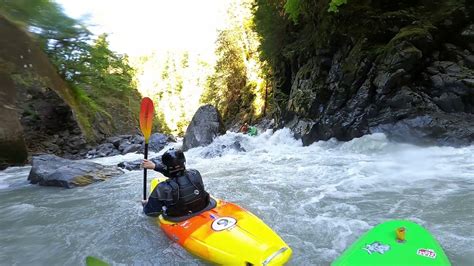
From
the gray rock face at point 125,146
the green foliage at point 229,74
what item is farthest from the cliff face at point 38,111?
the green foliage at point 229,74

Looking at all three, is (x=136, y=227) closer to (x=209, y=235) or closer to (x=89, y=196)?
(x=209, y=235)

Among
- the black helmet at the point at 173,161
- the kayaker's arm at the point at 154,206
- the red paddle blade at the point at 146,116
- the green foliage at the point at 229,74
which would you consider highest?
the green foliage at the point at 229,74

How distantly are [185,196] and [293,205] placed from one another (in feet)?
5.24

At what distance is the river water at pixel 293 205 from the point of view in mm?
3533

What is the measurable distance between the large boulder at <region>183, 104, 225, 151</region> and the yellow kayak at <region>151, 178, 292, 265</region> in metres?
8.73

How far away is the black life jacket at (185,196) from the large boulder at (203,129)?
8.48 m

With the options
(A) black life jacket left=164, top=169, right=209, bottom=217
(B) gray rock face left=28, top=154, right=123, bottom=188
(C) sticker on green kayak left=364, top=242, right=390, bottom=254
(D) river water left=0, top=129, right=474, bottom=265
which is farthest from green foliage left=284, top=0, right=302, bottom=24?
(C) sticker on green kayak left=364, top=242, right=390, bottom=254

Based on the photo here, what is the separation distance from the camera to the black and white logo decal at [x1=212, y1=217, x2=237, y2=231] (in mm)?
3213

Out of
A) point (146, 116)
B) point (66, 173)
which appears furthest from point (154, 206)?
point (66, 173)

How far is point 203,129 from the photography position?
1279 cm

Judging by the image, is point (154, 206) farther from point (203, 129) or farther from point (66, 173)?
point (203, 129)

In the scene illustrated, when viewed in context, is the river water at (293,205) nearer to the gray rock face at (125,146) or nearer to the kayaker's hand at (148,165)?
the kayaker's hand at (148,165)

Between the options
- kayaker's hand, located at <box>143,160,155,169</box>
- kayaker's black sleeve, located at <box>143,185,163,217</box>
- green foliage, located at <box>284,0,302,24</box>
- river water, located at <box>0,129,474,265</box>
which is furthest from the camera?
green foliage, located at <box>284,0,302,24</box>

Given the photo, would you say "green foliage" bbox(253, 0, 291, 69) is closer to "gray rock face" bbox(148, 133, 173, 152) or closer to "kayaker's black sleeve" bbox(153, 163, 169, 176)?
"gray rock face" bbox(148, 133, 173, 152)
